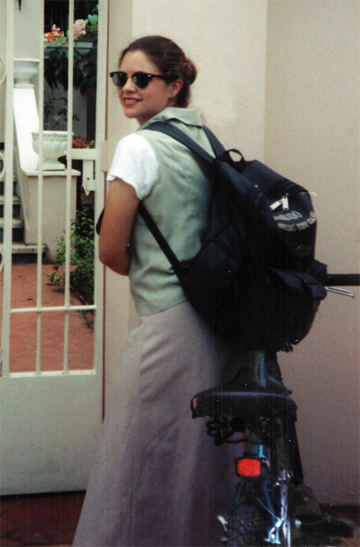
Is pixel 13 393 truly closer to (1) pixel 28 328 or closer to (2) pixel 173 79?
(2) pixel 173 79

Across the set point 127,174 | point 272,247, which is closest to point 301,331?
point 272,247

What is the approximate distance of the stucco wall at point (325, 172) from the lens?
127 inches

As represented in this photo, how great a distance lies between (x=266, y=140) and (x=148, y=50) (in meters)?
1.21

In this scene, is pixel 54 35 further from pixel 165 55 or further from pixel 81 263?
pixel 165 55

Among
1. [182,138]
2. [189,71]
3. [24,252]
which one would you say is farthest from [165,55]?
[24,252]

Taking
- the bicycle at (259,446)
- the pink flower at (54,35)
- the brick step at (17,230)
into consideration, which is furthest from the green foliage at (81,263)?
the bicycle at (259,446)

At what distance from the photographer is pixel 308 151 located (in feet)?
10.8

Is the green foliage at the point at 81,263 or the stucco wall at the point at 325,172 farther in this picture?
the green foliage at the point at 81,263

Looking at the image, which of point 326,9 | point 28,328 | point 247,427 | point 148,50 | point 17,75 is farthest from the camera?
point 17,75

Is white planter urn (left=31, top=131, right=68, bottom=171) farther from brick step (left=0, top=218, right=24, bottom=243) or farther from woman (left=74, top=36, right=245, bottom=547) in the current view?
brick step (left=0, top=218, right=24, bottom=243)

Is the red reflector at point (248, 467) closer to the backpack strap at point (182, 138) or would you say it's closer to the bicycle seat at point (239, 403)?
the bicycle seat at point (239, 403)

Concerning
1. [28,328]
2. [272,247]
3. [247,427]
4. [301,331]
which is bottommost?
[28,328]

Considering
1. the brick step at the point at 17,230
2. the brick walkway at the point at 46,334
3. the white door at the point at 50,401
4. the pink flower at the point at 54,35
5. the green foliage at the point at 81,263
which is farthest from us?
the brick step at the point at 17,230

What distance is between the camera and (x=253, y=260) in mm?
2055
